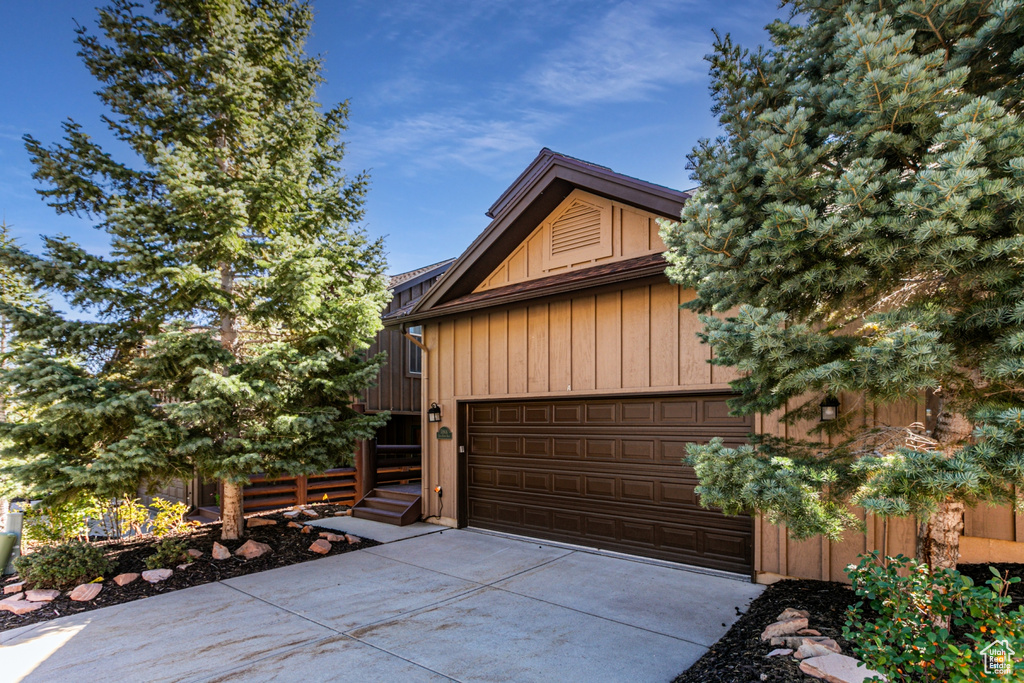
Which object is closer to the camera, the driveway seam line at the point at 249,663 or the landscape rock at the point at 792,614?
the driveway seam line at the point at 249,663

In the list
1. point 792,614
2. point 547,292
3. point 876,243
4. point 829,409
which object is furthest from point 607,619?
point 547,292

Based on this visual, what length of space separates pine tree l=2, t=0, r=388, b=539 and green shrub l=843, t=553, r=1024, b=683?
6.31m

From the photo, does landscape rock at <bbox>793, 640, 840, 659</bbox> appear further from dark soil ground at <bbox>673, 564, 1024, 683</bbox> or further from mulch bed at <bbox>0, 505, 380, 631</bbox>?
mulch bed at <bbox>0, 505, 380, 631</bbox>

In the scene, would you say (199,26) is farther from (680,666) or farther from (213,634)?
(680,666)

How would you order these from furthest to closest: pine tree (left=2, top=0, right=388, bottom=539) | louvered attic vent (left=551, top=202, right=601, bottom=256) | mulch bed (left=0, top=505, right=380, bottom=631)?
louvered attic vent (left=551, top=202, right=601, bottom=256)
pine tree (left=2, top=0, right=388, bottom=539)
mulch bed (left=0, top=505, right=380, bottom=631)

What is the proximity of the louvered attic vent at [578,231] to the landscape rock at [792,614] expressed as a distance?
16.3 feet

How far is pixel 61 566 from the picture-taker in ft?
19.5

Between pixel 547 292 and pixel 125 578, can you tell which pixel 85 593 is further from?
pixel 547 292

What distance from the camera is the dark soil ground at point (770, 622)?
3328mm

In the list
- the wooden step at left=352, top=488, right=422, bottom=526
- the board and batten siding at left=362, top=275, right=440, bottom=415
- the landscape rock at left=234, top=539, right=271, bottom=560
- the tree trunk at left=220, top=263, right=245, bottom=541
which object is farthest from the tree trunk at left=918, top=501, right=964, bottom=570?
the board and batten siding at left=362, top=275, right=440, bottom=415

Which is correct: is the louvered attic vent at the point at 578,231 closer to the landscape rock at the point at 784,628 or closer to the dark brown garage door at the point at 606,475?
the dark brown garage door at the point at 606,475

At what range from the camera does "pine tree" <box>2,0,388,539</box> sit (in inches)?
245

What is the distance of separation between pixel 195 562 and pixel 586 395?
223 inches

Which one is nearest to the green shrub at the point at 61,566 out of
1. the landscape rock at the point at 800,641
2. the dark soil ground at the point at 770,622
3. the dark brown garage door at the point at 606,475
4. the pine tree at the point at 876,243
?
the dark brown garage door at the point at 606,475
